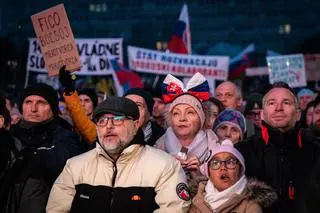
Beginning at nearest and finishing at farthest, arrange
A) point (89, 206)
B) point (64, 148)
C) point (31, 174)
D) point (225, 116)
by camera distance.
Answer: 1. point (89, 206)
2. point (31, 174)
3. point (64, 148)
4. point (225, 116)

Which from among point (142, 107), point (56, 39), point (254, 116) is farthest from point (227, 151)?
point (254, 116)

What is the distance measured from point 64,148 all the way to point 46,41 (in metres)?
1.96

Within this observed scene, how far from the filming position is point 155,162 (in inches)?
170

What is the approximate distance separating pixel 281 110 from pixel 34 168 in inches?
79.0

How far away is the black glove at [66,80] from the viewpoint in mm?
5782

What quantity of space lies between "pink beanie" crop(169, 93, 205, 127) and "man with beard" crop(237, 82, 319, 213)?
1.39 feet

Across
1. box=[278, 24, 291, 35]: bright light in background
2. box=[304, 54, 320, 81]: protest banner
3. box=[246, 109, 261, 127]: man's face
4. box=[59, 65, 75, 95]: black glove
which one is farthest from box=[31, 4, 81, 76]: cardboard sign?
box=[278, 24, 291, 35]: bright light in background

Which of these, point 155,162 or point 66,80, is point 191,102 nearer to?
point 155,162

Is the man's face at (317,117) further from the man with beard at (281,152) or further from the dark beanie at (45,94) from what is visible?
the dark beanie at (45,94)

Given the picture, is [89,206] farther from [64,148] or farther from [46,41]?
[46,41]

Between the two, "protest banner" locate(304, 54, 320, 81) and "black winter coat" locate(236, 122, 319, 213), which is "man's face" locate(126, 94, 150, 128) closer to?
"black winter coat" locate(236, 122, 319, 213)

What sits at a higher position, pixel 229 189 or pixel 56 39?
pixel 56 39

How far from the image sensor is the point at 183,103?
5.12 metres

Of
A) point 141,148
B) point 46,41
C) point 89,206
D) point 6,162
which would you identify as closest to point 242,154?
point 141,148
